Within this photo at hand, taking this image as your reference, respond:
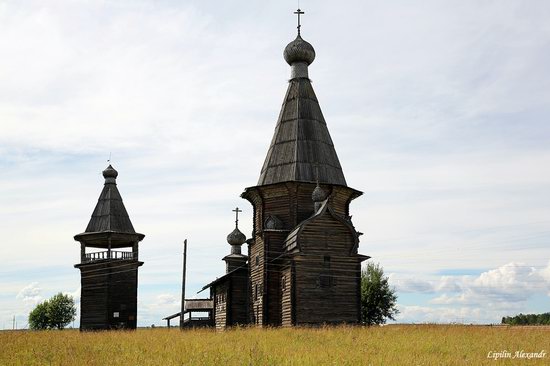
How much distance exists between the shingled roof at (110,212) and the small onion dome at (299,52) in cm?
1311

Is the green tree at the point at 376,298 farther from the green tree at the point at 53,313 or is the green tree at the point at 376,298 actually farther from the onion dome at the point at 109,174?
the green tree at the point at 53,313

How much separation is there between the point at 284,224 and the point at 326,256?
3.13 m

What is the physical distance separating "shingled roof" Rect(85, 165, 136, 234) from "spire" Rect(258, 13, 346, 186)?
10.1 metres

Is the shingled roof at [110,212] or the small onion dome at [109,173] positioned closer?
the shingled roof at [110,212]

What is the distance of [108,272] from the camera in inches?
1273

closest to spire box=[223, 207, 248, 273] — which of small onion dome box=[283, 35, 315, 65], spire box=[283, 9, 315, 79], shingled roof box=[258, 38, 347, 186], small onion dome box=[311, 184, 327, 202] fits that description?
shingled roof box=[258, 38, 347, 186]

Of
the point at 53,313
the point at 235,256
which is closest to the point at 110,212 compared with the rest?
the point at 235,256

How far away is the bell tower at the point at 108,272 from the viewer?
3184 cm

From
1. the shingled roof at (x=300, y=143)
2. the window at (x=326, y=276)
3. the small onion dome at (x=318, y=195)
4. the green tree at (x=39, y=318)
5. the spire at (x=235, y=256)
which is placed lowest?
the green tree at (x=39, y=318)

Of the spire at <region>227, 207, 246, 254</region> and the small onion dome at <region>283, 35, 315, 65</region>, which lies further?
the spire at <region>227, 207, 246, 254</region>

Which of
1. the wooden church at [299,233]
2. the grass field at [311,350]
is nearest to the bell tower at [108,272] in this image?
the wooden church at [299,233]

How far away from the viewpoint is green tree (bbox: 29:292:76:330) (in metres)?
64.2

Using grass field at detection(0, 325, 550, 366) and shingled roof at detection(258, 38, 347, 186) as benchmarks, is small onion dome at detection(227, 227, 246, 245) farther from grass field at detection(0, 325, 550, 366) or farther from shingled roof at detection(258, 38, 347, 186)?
grass field at detection(0, 325, 550, 366)

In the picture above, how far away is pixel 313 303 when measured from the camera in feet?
80.4
